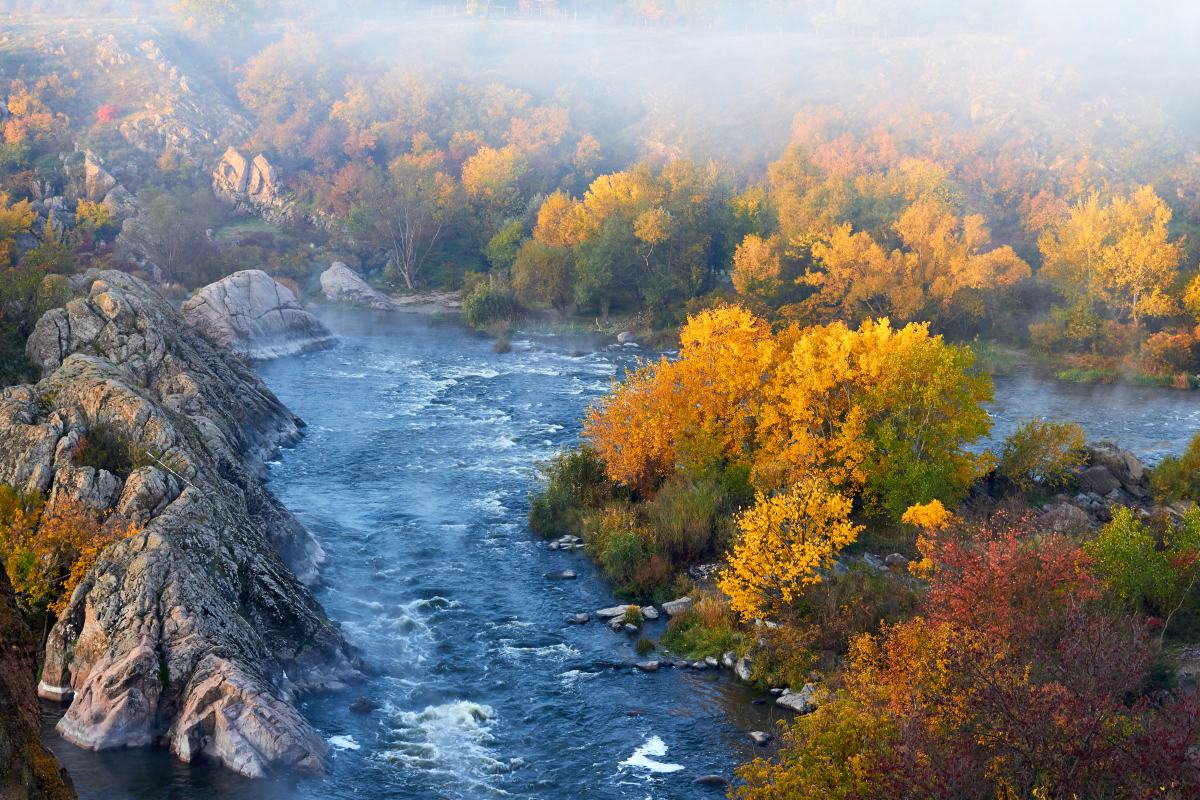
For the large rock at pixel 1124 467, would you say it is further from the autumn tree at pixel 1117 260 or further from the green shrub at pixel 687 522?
the autumn tree at pixel 1117 260

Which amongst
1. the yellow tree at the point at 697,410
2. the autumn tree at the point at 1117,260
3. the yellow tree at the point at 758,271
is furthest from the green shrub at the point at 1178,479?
the yellow tree at the point at 758,271

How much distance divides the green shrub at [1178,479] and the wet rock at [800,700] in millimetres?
21470

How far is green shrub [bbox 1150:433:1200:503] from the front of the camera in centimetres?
3612

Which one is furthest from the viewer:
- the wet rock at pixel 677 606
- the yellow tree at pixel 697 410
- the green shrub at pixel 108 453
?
the yellow tree at pixel 697 410

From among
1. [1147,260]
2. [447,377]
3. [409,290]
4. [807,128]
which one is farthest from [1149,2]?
[447,377]

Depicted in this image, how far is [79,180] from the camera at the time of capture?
10094cm

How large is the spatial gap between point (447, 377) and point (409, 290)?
1562 inches

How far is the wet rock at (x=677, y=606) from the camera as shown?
29609 millimetres

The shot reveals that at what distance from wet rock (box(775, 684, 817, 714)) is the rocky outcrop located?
10898 centimetres

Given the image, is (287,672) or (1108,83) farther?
(1108,83)

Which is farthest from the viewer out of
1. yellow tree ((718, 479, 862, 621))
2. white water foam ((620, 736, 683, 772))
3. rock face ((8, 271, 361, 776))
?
yellow tree ((718, 479, 862, 621))

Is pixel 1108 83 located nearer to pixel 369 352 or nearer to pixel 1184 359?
pixel 1184 359

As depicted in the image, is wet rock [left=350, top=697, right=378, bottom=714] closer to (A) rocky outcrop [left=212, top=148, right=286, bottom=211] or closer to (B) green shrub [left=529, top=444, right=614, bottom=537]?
(B) green shrub [left=529, top=444, right=614, bottom=537]

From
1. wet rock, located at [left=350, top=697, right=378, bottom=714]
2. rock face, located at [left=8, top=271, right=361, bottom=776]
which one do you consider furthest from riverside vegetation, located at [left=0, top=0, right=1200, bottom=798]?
wet rock, located at [left=350, top=697, right=378, bottom=714]
